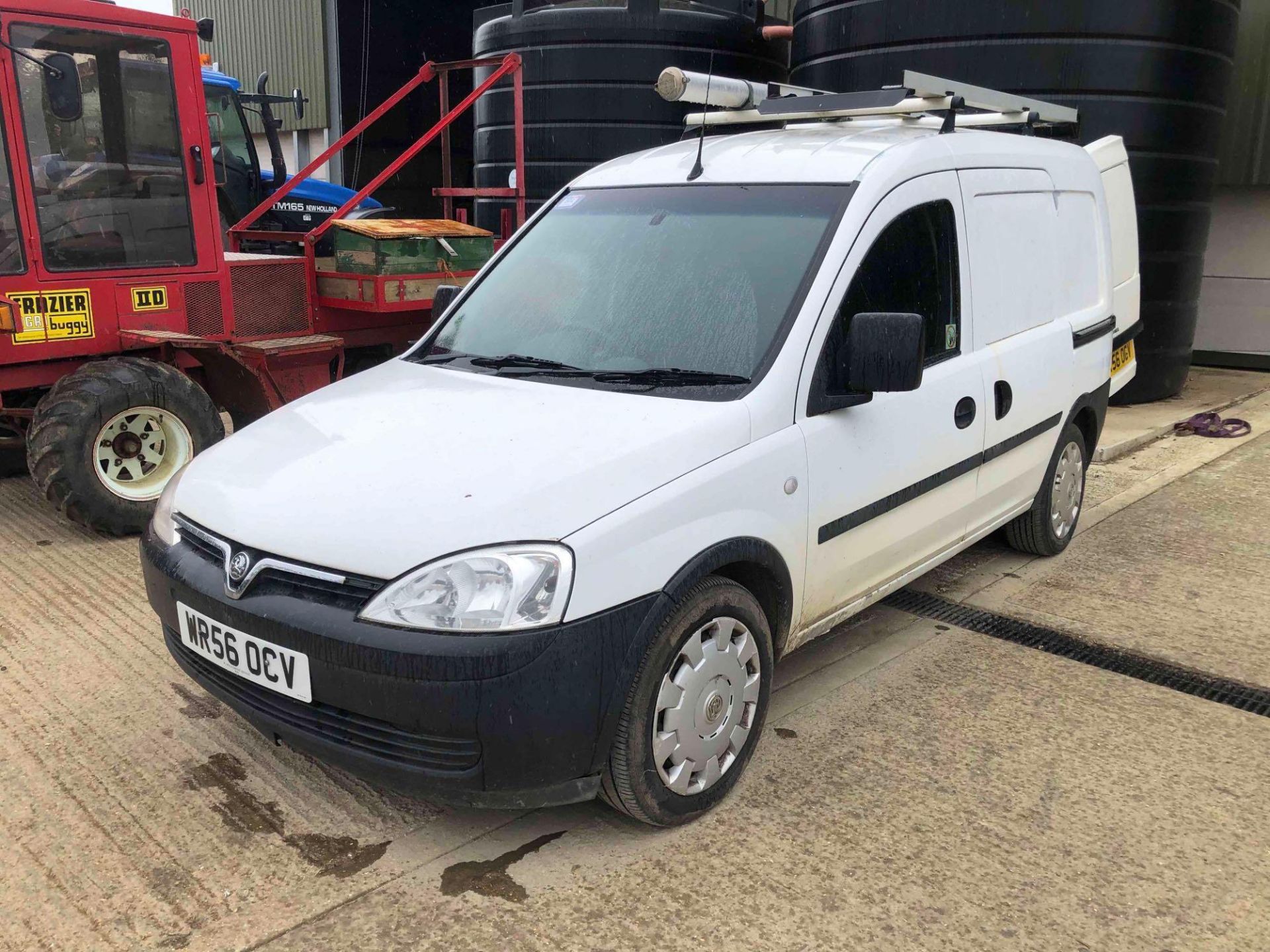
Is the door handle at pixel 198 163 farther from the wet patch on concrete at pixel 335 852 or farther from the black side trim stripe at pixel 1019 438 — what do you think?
the black side trim stripe at pixel 1019 438

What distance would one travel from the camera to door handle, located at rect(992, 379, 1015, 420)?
3941 millimetres

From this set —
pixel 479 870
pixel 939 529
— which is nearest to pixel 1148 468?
pixel 939 529

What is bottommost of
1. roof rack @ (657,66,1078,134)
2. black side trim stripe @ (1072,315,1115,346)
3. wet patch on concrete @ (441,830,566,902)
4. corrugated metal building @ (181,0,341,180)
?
wet patch on concrete @ (441,830,566,902)

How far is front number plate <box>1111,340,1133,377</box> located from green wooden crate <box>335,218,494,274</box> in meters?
3.74

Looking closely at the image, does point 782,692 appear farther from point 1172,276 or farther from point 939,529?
point 1172,276

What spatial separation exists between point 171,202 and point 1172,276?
287 inches

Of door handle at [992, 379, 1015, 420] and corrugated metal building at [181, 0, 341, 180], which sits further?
corrugated metal building at [181, 0, 341, 180]

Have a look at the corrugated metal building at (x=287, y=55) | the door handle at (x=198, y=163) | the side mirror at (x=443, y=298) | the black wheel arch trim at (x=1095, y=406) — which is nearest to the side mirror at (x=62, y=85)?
the door handle at (x=198, y=163)

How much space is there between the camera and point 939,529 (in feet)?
12.5

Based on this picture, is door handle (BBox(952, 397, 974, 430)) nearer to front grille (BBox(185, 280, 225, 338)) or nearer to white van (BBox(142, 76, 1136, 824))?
white van (BBox(142, 76, 1136, 824))

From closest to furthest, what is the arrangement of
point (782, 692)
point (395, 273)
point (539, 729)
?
point (539, 729) → point (782, 692) → point (395, 273)

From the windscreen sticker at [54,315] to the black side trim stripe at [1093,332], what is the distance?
477 cm

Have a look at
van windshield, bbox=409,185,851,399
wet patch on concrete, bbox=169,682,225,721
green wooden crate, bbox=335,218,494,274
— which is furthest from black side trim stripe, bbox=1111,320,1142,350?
wet patch on concrete, bbox=169,682,225,721

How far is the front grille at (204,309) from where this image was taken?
5836 millimetres
